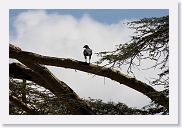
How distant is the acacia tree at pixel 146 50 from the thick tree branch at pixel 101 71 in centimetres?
4

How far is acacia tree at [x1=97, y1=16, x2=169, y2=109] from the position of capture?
16.0 feet

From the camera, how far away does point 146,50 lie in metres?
4.98

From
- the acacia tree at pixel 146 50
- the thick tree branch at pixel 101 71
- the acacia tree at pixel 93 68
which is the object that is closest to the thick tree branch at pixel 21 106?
the acacia tree at pixel 93 68

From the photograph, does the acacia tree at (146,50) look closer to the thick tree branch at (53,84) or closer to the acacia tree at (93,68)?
the acacia tree at (93,68)

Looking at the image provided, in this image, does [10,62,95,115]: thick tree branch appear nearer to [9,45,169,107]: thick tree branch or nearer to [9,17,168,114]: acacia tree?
[9,17,168,114]: acacia tree

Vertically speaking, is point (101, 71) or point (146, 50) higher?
point (146, 50)

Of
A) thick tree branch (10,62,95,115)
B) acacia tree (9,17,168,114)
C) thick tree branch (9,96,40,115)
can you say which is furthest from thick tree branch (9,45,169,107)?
thick tree branch (9,96,40,115)
